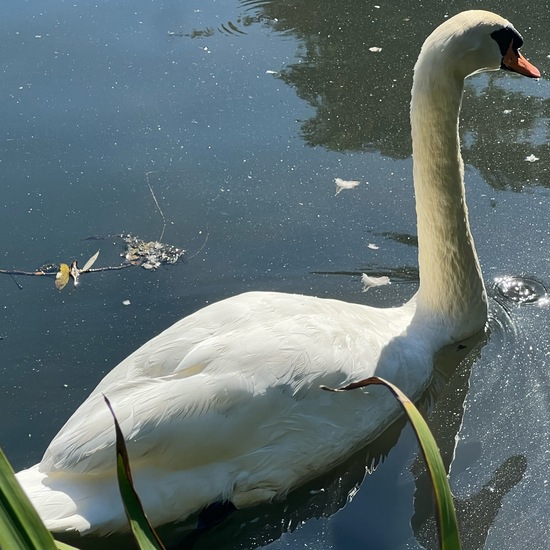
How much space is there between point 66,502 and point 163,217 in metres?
2.07

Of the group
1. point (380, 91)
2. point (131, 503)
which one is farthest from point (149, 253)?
point (131, 503)

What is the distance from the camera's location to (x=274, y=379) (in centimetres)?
284

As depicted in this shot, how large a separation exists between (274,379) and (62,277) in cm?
164

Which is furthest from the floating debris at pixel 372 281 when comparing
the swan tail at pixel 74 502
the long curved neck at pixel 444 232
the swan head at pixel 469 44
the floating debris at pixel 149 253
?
the swan tail at pixel 74 502

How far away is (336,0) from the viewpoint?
21.5 feet

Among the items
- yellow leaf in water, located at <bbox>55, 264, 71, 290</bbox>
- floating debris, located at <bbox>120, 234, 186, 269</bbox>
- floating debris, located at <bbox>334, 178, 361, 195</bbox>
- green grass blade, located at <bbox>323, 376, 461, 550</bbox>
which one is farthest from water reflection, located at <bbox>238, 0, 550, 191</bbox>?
green grass blade, located at <bbox>323, 376, 461, 550</bbox>

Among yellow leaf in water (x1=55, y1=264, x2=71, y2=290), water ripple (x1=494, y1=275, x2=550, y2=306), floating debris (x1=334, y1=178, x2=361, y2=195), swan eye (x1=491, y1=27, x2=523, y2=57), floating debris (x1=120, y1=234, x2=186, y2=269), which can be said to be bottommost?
yellow leaf in water (x1=55, y1=264, x2=71, y2=290)

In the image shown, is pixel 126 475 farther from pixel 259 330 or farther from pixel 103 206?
pixel 103 206

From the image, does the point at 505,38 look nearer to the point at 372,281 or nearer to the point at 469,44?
the point at 469,44

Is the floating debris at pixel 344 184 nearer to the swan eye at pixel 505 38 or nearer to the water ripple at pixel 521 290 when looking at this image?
the water ripple at pixel 521 290

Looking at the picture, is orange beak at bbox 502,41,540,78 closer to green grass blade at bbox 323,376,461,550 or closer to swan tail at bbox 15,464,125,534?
swan tail at bbox 15,464,125,534

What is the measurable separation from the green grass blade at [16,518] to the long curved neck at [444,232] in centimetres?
241

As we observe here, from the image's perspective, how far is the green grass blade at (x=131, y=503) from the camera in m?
1.55

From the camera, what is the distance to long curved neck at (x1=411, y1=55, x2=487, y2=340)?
11.1 feet
